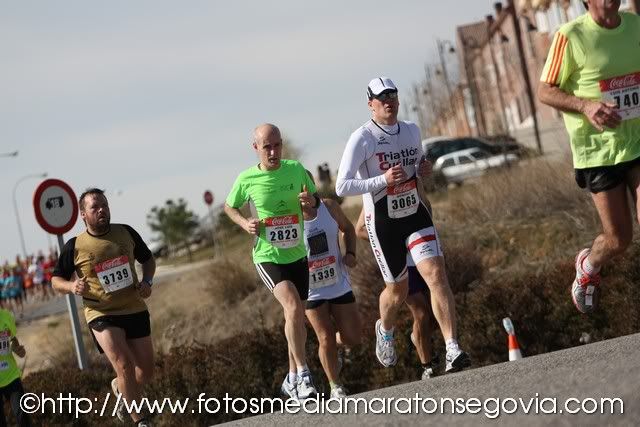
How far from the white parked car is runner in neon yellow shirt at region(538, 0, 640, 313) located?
2371 cm

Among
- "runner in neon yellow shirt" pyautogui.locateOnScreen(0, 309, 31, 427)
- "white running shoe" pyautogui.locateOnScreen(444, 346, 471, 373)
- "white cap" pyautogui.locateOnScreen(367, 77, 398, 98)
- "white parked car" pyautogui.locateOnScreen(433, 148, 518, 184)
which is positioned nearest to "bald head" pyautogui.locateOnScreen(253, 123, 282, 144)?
"white cap" pyautogui.locateOnScreen(367, 77, 398, 98)

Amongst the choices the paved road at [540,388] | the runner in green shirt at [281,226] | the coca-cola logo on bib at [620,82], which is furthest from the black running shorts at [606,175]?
the runner in green shirt at [281,226]

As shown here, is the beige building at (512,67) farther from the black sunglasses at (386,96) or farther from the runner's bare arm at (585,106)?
the runner's bare arm at (585,106)

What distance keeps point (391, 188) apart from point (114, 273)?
8.11 ft

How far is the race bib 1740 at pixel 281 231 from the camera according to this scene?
11.1 metres

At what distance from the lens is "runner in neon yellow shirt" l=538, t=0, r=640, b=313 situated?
371 inches

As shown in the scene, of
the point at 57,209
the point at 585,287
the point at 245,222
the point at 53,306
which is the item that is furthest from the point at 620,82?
the point at 53,306

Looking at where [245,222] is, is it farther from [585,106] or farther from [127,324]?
[585,106]

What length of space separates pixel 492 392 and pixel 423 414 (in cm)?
50

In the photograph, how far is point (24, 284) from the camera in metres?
57.9

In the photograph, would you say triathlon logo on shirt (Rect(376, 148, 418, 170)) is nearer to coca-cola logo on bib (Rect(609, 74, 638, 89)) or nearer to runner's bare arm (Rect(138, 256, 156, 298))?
coca-cola logo on bib (Rect(609, 74, 638, 89))

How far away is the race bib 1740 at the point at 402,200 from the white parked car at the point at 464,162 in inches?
892

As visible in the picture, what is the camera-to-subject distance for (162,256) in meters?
75.1

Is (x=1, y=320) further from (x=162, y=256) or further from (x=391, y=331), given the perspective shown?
(x=162, y=256)
